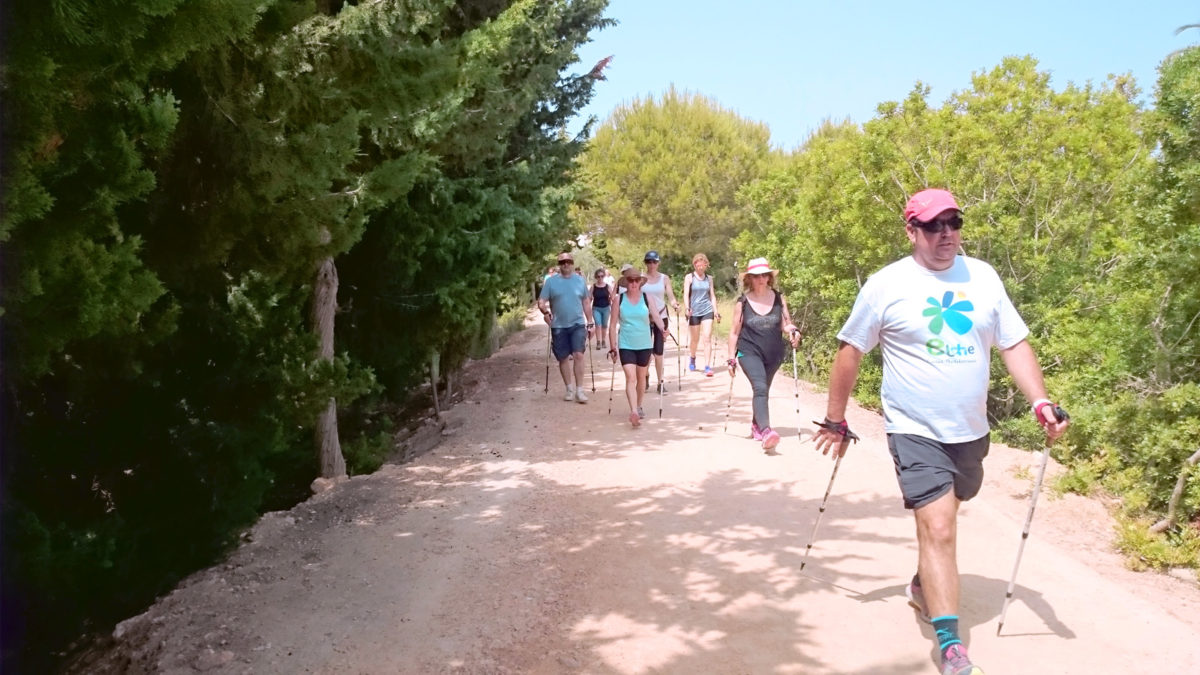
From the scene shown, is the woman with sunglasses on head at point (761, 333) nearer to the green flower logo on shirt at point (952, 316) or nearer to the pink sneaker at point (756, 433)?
the pink sneaker at point (756, 433)

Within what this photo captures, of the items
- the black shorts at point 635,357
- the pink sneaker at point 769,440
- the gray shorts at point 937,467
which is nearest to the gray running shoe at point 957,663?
the gray shorts at point 937,467

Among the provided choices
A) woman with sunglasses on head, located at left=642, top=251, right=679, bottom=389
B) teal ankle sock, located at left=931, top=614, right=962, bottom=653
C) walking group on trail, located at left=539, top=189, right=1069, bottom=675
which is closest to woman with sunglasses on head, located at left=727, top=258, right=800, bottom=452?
woman with sunglasses on head, located at left=642, top=251, right=679, bottom=389

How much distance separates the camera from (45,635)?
446 centimetres

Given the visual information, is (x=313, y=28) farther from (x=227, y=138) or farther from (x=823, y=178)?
(x=823, y=178)

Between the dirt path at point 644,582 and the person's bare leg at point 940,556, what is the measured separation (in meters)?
0.40

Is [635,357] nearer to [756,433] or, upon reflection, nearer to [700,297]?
[756,433]

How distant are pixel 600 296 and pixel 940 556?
11865 mm

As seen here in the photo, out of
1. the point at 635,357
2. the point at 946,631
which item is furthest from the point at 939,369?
the point at 635,357

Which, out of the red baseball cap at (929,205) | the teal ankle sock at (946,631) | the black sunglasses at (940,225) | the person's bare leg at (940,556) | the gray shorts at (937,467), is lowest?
the teal ankle sock at (946,631)

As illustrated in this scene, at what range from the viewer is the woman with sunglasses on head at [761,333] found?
29.3ft

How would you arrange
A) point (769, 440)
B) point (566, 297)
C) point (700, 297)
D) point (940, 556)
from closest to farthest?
point (940, 556)
point (769, 440)
point (566, 297)
point (700, 297)

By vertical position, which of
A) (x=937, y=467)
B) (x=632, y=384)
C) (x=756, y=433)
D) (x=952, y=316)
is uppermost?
(x=952, y=316)

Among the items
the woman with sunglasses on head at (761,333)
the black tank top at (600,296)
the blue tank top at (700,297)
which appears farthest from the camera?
the black tank top at (600,296)

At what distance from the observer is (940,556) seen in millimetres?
4129
